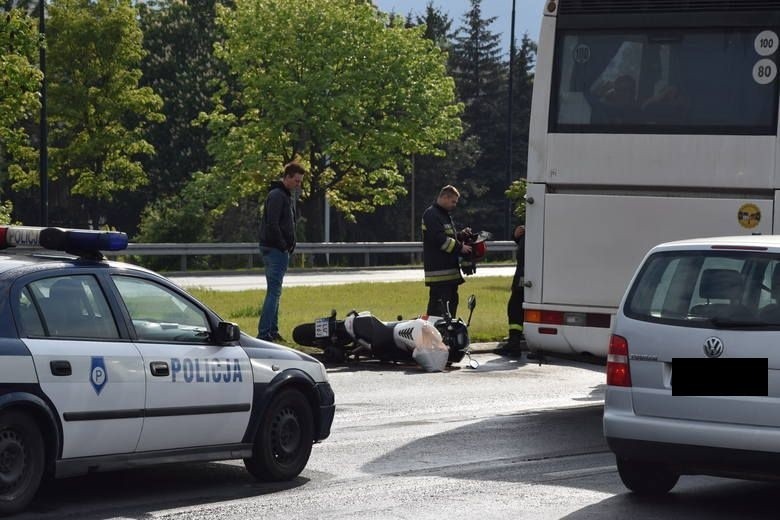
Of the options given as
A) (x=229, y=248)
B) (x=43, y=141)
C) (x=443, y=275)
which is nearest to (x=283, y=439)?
(x=443, y=275)

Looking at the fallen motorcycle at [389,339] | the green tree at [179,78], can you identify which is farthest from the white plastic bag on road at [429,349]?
the green tree at [179,78]

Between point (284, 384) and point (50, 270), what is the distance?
1.79 metres

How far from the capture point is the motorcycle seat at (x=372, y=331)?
15906 millimetres

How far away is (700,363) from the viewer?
7906mm

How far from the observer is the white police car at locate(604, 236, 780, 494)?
7742 mm

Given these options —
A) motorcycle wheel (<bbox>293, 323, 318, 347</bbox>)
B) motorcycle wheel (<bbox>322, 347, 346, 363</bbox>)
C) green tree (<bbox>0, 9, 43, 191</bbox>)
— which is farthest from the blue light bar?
green tree (<bbox>0, 9, 43, 191</bbox>)

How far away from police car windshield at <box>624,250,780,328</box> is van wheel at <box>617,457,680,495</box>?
35.5 inches

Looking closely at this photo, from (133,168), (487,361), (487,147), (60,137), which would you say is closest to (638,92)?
(487,361)

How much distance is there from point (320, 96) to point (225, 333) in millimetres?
44863

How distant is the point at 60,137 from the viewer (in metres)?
60.0

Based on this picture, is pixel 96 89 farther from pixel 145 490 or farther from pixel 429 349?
pixel 145 490

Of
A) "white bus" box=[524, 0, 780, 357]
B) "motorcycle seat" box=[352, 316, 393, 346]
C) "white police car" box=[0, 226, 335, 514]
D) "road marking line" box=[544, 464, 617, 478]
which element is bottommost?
"road marking line" box=[544, 464, 617, 478]

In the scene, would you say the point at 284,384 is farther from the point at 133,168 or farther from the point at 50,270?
the point at 133,168

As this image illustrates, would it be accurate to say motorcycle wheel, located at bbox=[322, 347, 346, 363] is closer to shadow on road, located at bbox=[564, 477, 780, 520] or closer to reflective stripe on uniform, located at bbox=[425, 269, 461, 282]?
reflective stripe on uniform, located at bbox=[425, 269, 461, 282]
